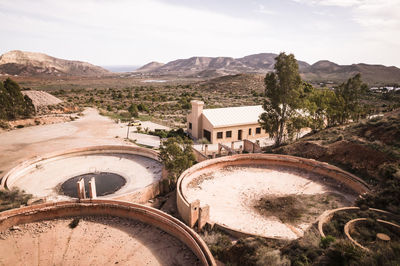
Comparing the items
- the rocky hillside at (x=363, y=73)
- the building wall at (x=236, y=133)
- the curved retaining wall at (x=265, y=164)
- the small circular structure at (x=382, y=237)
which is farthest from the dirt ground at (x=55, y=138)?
the rocky hillside at (x=363, y=73)

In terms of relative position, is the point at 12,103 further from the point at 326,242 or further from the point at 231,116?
the point at 326,242

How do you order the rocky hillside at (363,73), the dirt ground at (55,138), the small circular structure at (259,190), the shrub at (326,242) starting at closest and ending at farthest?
1. the shrub at (326,242)
2. the small circular structure at (259,190)
3. the dirt ground at (55,138)
4. the rocky hillside at (363,73)

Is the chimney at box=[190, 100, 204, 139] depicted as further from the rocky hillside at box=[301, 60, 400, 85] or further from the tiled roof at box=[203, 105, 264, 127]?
the rocky hillside at box=[301, 60, 400, 85]

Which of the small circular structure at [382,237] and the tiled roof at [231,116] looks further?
the tiled roof at [231,116]

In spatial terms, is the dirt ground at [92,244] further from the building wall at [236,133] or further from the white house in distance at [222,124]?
the white house in distance at [222,124]

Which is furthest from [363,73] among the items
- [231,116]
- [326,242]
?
[326,242]

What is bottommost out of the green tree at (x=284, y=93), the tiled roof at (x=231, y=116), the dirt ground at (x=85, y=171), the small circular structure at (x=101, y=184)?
the small circular structure at (x=101, y=184)
